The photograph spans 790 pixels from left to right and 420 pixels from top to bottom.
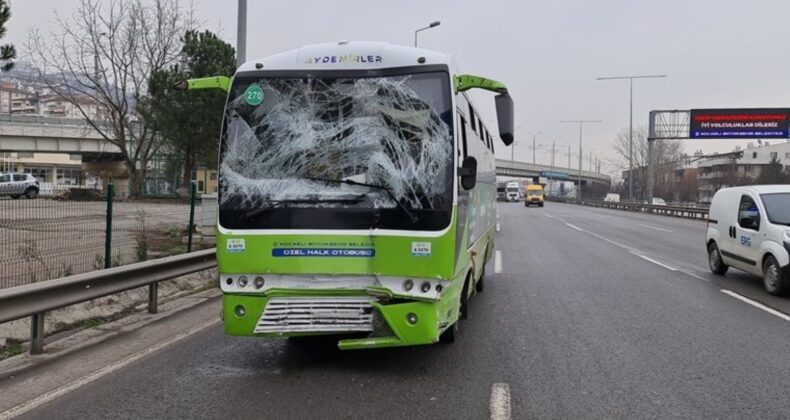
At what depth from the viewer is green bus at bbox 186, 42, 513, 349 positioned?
5.28 meters

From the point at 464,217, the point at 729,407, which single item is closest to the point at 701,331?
the point at 729,407

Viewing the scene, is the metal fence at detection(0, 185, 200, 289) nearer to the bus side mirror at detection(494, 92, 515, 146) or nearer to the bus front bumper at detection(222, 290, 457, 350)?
the bus front bumper at detection(222, 290, 457, 350)

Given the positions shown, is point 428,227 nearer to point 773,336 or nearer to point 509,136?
point 509,136

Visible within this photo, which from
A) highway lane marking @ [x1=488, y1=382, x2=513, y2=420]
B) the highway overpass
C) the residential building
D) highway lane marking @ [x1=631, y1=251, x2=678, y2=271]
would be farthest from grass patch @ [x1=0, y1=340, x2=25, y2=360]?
the highway overpass

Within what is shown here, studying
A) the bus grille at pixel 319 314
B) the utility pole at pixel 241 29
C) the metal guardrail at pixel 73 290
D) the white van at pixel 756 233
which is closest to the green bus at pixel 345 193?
the bus grille at pixel 319 314

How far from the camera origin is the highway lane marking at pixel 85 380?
15.3ft

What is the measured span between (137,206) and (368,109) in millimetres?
11023

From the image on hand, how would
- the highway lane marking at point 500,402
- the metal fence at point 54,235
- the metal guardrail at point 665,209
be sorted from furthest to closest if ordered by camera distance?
the metal guardrail at point 665,209
the metal fence at point 54,235
the highway lane marking at point 500,402

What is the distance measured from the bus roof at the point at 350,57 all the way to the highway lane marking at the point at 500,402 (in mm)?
2781

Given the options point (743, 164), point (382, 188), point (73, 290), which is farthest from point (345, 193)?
point (743, 164)

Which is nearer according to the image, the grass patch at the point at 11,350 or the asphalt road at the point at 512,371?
the asphalt road at the point at 512,371

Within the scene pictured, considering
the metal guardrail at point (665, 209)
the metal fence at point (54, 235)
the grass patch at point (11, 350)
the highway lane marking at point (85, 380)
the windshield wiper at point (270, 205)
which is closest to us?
the highway lane marking at point (85, 380)

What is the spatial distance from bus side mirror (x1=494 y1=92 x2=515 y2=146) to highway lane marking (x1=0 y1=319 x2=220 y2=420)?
13.4ft

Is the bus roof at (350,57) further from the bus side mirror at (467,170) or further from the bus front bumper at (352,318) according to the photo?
the bus front bumper at (352,318)
